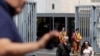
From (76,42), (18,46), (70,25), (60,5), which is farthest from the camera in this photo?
(60,5)

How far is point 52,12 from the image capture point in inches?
1165

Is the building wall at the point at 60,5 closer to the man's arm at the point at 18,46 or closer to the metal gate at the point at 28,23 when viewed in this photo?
the metal gate at the point at 28,23

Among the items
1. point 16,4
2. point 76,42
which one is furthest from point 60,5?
point 16,4

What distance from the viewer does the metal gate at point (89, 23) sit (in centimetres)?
2192

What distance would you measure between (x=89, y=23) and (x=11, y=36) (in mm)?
21225

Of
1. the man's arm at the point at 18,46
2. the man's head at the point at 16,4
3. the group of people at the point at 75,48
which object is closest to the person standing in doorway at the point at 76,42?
the group of people at the point at 75,48

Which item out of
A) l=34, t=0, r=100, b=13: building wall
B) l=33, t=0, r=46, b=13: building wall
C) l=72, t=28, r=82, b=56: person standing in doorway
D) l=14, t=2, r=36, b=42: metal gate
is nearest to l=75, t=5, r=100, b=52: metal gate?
l=72, t=28, r=82, b=56: person standing in doorway

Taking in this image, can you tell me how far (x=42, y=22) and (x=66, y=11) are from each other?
1.96m

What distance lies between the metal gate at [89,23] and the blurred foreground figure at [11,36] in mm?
19978

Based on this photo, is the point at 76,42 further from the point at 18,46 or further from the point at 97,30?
the point at 18,46

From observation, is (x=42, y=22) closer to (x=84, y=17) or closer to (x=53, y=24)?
(x=53, y=24)

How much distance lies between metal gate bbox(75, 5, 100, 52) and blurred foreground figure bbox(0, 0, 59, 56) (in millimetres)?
19978

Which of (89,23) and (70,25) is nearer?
(89,23)

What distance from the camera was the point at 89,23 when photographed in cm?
2286
